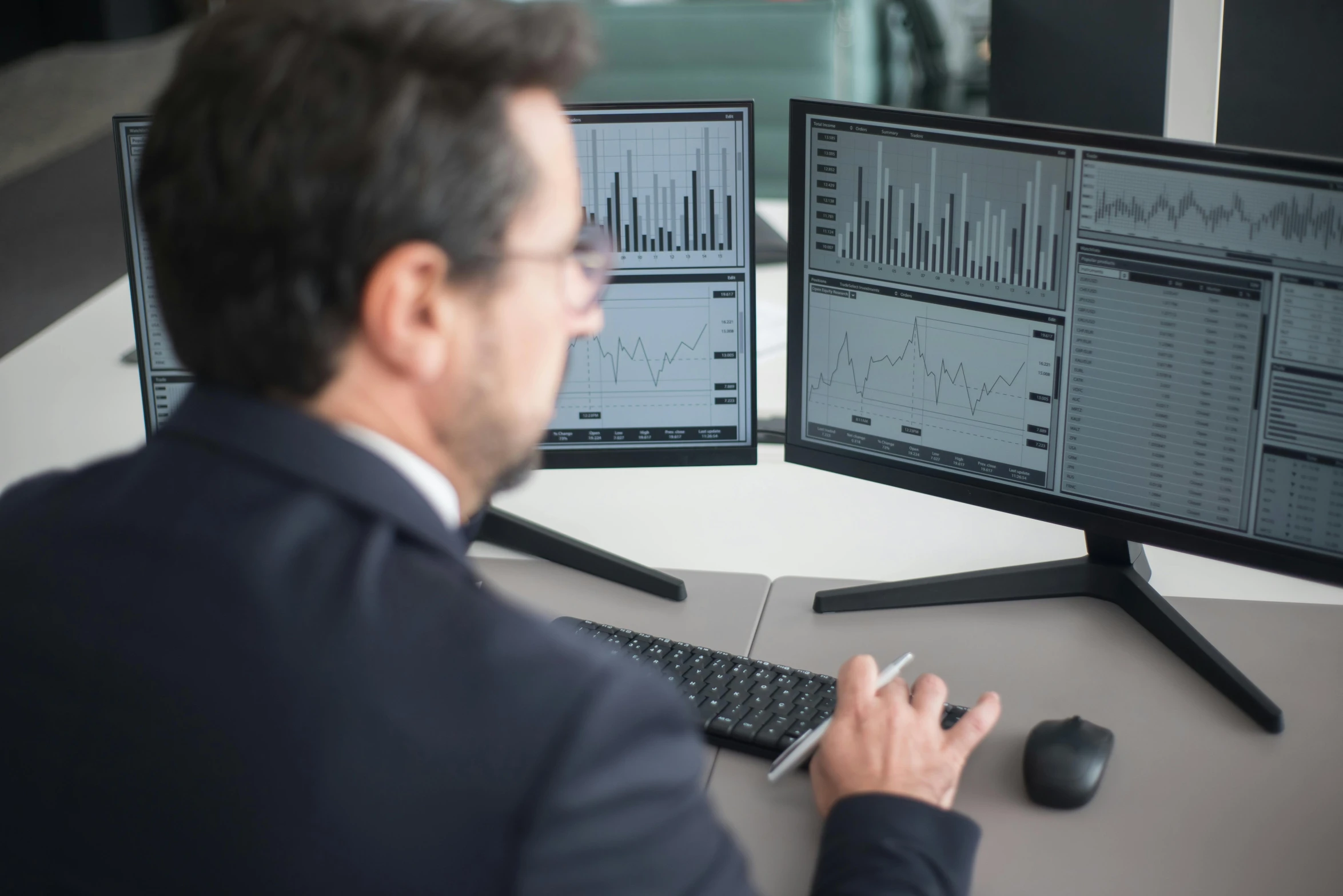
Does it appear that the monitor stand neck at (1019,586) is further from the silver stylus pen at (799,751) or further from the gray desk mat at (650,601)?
the silver stylus pen at (799,751)

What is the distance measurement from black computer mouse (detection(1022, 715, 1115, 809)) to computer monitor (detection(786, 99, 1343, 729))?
177mm

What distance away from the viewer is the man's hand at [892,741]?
3.06 ft

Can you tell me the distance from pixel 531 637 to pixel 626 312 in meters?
0.75

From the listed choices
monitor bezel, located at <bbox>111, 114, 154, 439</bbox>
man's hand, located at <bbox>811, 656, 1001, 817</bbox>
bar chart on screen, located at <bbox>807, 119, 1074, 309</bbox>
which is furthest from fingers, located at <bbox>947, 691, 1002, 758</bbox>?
monitor bezel, located at <bbox>111, 114, 154, 439</bbox>

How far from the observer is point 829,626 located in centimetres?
125

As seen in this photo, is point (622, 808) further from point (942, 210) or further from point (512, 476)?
point (942, 210)

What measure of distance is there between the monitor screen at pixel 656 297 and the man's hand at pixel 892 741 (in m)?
0.40

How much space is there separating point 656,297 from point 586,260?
0.51m

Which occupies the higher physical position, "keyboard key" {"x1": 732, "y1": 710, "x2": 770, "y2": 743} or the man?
the man

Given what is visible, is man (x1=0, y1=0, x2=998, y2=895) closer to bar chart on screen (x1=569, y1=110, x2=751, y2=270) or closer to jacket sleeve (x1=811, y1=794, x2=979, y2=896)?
jacket sleeve (x1=811, y1=794, x2=979, y2=896)

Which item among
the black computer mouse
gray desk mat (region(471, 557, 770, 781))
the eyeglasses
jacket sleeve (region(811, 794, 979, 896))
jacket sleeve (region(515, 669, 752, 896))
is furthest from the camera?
gray desk mat (region(471, 557, 770, 781))

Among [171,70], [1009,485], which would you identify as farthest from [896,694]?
[171,70]

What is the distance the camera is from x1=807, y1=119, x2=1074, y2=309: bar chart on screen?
1114mm

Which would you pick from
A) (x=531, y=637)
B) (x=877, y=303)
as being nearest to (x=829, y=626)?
(x=877, y=303)
